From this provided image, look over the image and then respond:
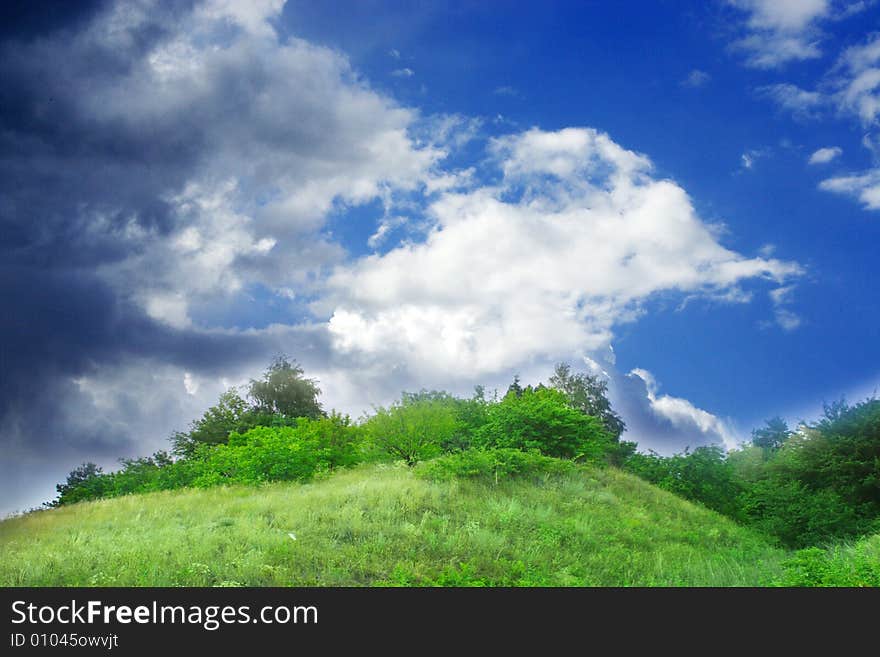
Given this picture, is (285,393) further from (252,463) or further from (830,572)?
(830,572)

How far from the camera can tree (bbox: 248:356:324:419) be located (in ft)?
196

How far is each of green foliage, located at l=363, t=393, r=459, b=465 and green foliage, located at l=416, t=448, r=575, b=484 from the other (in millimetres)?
6438

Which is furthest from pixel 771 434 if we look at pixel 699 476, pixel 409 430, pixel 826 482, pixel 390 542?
pixel 390 542

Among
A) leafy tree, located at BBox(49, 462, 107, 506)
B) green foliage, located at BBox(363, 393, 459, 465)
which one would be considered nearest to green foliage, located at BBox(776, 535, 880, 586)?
green foliage, located at BBox(363, 393, 459, 465)

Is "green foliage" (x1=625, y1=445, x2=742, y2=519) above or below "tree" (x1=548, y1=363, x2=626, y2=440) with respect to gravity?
below

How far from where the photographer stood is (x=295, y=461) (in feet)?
84.3

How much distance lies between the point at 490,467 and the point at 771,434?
2451cm

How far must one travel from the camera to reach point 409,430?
2819cm

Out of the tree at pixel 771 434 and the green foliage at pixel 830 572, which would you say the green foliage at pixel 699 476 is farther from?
the green foliage at pixel 830 572

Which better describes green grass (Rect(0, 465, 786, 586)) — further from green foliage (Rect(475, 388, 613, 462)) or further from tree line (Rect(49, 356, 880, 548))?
green foliage (Rect(475, 388, 613, 462))
